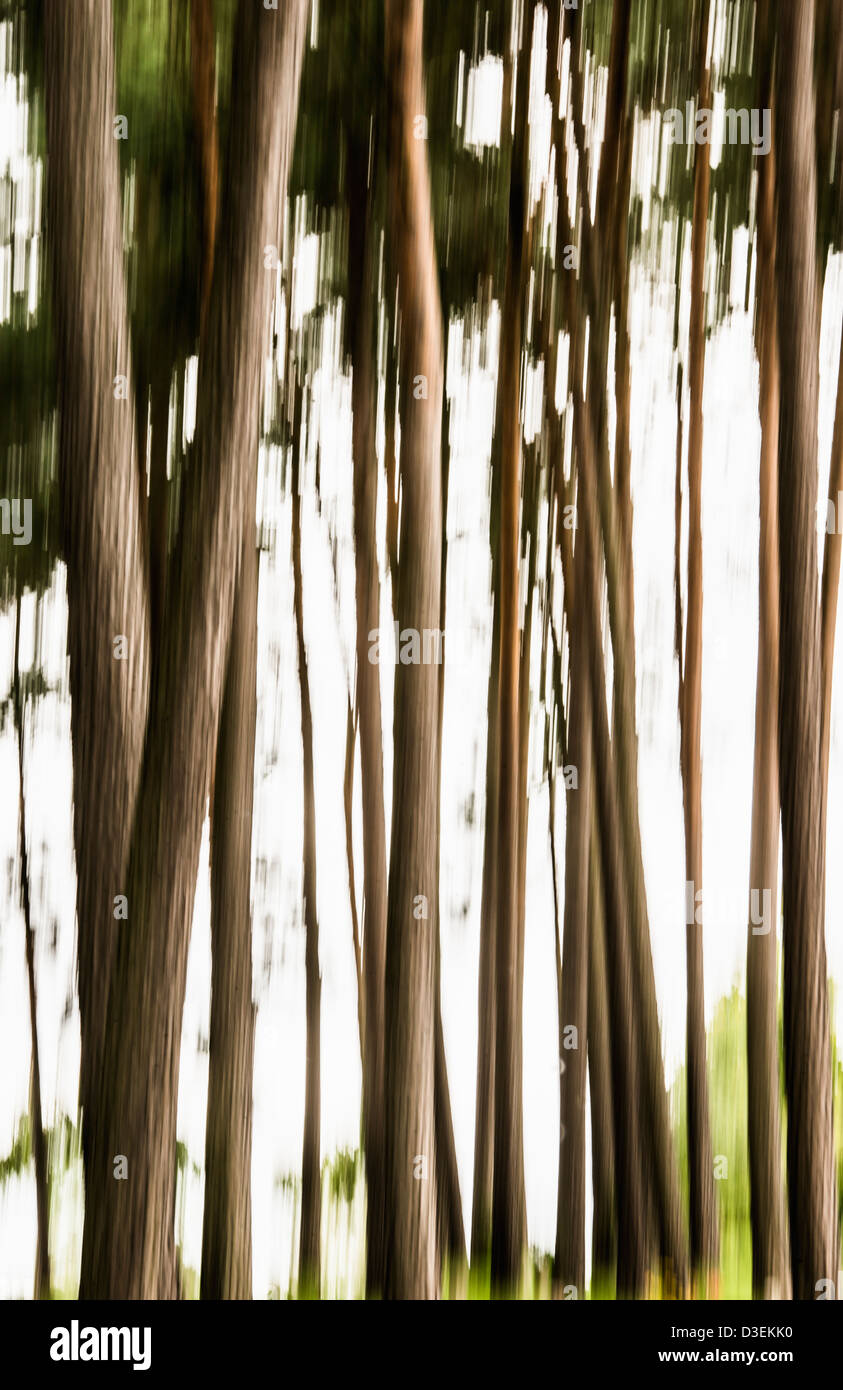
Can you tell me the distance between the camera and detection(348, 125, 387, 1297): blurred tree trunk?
83.4 inches

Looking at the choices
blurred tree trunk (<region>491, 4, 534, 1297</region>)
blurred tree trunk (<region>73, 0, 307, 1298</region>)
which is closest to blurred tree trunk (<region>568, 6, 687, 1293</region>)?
blurred tree trunk (<region>491, 4, 534, 1297</region>)

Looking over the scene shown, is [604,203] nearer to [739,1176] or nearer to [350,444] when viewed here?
[350,444]

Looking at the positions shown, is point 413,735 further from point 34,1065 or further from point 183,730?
point 34,1065

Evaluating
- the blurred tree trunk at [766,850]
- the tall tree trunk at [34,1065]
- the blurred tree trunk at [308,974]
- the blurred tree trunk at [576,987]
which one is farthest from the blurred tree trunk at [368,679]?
the blurred tree trunk at [766,850]

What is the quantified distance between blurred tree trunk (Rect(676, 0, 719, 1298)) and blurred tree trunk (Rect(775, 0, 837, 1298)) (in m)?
0.31

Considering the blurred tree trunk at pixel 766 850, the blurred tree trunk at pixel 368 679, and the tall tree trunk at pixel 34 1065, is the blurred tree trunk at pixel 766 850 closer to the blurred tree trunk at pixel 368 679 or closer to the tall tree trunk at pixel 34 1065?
the blurred tree trunk at pixel 368 679

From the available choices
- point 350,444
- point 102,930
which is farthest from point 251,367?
point 350,444

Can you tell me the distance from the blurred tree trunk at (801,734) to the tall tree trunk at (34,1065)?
146 centimetres

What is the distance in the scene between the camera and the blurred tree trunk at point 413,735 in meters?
1.81

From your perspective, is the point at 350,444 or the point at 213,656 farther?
the point at 350,444

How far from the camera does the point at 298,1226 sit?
2193 millimetres

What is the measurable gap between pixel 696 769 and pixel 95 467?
1.43 meters

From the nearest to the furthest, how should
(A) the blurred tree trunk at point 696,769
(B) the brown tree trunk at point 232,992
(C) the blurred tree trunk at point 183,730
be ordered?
(C) the blurred tree trunk at point 183,730, (B) the brown tree trunk at point 232,992, (A) the blurred tree trunk at point 696,769
